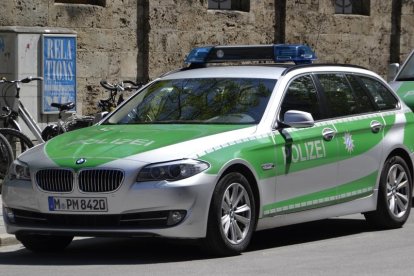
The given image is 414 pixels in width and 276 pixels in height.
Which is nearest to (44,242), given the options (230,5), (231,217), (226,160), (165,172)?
(165,172)

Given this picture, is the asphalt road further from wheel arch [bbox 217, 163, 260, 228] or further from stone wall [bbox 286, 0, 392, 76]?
stone wall [bbox 286, 0, 392, 76]

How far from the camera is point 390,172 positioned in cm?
1218

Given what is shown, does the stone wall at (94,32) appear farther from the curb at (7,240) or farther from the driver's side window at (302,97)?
the driver's side window at (302,97)

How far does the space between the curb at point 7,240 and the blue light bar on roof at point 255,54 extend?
7.81 feet

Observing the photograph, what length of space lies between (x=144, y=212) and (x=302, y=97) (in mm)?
2256

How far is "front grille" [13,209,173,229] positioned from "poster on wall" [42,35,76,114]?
7428 mm

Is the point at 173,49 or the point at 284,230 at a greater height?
the point at 173,49

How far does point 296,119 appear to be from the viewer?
10852mm

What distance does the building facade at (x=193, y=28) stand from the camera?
62.3 feet

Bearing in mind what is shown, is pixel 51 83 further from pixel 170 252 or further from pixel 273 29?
pixel 170 252

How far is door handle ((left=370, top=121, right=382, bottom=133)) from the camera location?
12.0m

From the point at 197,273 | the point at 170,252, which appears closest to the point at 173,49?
the point at 170,252

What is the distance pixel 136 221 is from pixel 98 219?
299 millimetres

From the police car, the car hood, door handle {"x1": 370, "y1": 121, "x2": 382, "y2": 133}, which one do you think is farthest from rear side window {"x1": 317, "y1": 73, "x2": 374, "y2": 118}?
the car hood
